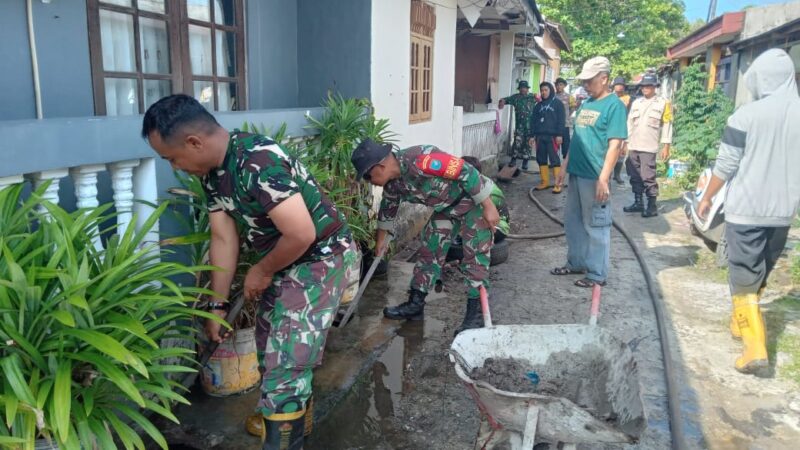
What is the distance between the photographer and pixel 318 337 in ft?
8.18

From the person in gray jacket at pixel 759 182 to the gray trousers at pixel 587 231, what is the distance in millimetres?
1177

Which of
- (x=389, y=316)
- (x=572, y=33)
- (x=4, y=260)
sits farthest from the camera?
(x=572, y=33)

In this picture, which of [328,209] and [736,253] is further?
[736,253]

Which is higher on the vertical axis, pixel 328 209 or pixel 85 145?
pixel 85 145

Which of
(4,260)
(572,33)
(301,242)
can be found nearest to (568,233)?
(301,242)

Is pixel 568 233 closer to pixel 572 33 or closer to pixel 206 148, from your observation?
pixel 206 148

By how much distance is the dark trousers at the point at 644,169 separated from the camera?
26.8 feet

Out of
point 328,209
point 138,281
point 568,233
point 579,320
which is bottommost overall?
point 579,320

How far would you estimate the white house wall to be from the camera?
19.1ft

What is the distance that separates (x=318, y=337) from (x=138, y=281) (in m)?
0.77

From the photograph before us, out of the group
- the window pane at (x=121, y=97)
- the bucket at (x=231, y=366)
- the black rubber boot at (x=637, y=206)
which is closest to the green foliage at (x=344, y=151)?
the window pane at (x=121, y=97)

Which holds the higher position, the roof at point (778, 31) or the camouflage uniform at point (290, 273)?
the roof at point (778, 31)

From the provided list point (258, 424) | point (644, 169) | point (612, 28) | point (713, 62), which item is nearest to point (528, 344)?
point (258, 424)

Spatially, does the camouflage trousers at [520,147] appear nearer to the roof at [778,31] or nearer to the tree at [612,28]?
the roof at [778,31]
